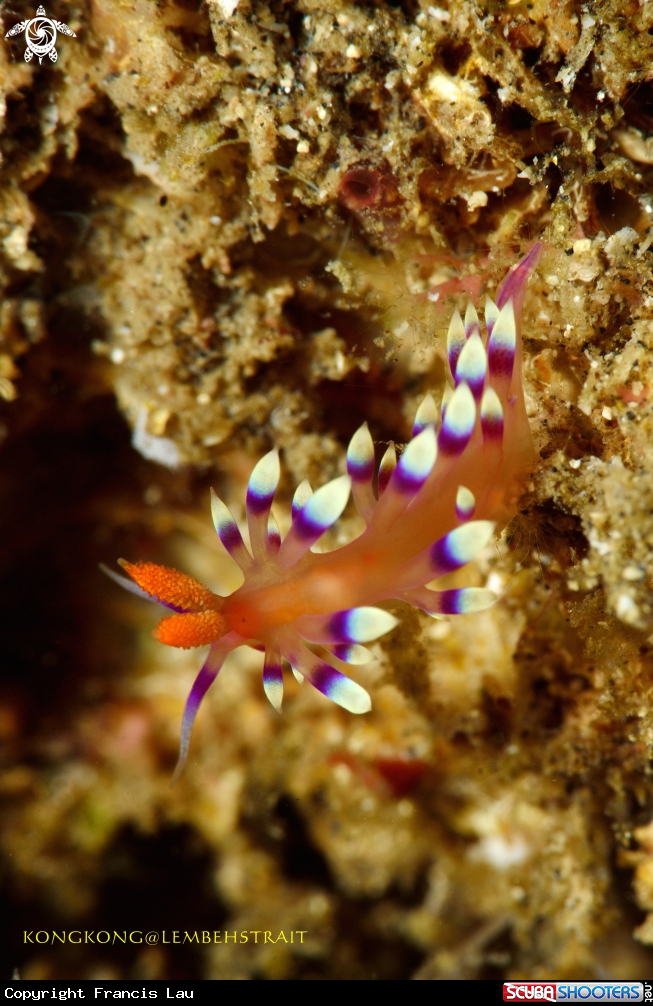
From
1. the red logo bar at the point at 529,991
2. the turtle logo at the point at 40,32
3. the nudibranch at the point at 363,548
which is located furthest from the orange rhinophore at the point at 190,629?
the red logo bar at the point at 529,991

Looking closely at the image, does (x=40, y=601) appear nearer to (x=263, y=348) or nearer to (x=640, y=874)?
(x=263, y=348)

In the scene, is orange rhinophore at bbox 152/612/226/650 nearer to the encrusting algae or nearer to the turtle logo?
the encrusting algae

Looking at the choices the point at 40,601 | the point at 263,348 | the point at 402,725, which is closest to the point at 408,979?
the point at 402,725

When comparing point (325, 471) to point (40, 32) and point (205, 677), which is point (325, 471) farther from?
point (40, 32)

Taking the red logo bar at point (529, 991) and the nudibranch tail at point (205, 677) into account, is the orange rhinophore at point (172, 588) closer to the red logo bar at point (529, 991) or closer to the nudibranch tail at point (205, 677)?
the nudibranch tail at point (205, 677)

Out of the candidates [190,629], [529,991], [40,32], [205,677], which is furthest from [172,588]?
[529,991]

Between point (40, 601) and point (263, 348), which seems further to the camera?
point (40, 601)
